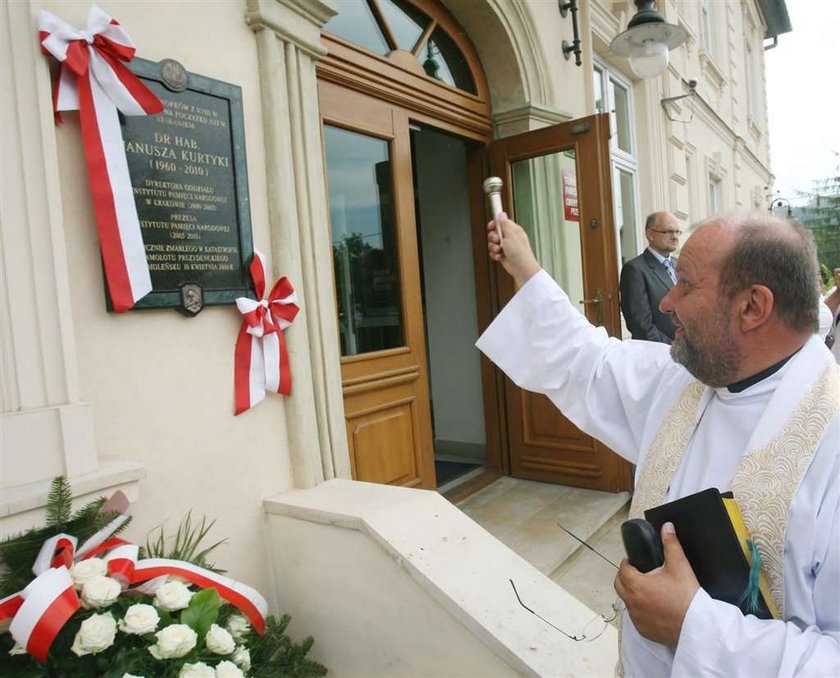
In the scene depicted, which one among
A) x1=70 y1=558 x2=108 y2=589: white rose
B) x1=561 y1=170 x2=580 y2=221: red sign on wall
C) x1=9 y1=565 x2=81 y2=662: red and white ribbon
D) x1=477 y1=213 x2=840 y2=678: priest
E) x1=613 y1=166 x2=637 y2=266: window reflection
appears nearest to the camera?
x1=477 y1=213 x2=840 y2=678: priest

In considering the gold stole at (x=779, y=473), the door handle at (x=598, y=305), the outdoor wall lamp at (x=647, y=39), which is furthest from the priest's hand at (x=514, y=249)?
the outdoor wall lamp at (x=647, y=39)

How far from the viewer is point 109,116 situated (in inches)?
73.2

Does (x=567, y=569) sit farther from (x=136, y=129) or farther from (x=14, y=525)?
(x=136, y=129)

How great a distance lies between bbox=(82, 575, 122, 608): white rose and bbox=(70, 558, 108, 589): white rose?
0.01 meters

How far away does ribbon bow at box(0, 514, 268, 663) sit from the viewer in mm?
1407

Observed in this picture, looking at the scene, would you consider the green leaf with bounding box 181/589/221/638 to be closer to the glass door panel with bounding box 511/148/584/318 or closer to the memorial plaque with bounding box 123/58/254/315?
the memorial plaque with bounding box 123/58/254/315

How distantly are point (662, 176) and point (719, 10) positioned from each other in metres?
5.76

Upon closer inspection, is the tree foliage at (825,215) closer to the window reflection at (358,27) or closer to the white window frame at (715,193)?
the white window frame at (715,193)

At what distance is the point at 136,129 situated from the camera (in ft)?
6.49

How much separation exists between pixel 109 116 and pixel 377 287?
1647mm

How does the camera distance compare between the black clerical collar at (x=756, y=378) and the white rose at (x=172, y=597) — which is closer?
the black clerical collar at (x=756, y=378)

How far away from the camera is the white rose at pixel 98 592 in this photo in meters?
1.48

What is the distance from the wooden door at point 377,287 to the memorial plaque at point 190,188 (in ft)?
2.73

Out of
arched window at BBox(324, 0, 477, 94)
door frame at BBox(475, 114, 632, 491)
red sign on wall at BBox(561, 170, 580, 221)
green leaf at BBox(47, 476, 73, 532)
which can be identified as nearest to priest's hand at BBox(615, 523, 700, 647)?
green leaf at BBox(47, 476, 73, 532)
